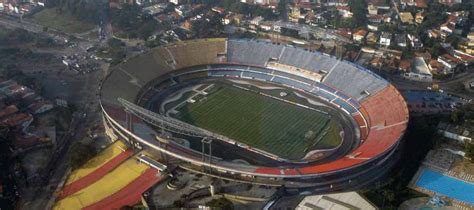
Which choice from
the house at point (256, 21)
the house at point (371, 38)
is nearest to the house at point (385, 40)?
the house at point (371, 38)

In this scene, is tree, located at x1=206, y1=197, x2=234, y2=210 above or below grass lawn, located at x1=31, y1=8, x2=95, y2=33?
above

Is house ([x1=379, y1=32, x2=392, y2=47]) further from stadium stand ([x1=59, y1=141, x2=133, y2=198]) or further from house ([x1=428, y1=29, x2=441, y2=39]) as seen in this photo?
stadium stand ([x1=59, y1=141, x2=133, y2=198])

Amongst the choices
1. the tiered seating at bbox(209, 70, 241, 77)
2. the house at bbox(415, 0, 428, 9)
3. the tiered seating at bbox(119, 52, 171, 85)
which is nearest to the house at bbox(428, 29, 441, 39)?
the house at bbox(415, 0, 428, 9)

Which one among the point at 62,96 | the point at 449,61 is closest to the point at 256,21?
the point at 449,61

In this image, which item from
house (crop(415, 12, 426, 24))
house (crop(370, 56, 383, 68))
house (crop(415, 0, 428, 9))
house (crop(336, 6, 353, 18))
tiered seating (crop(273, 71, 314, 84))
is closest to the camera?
tiered seating (crop(273, 71, 314, 84))

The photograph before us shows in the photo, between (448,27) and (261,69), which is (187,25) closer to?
(261,69)
